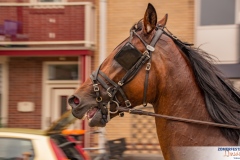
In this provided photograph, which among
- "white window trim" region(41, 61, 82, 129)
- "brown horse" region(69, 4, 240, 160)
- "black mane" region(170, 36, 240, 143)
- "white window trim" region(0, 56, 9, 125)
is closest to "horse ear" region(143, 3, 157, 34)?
"brown horse" region(69, 4, 240, 160)

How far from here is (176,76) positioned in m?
3.34

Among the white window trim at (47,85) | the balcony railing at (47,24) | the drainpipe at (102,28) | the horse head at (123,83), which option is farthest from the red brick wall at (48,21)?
the horse head at (123,83)

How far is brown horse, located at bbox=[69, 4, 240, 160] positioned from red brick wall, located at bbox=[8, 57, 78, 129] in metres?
9.77

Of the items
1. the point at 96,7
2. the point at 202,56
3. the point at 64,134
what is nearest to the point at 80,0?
the point at 96,7

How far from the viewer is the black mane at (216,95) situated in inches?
131

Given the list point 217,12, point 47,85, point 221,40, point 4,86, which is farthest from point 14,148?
point 217,12

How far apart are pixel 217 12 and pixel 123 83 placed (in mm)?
9244

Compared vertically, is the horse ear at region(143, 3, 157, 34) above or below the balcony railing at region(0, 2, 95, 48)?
below

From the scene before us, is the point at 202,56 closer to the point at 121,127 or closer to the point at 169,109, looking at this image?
the point at 169,109

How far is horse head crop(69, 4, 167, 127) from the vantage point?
130 inches

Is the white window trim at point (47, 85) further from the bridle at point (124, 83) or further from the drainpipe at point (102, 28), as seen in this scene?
the bridle at point (124, 83)

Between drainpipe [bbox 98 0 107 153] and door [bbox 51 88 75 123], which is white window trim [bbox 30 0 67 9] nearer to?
drainpipe [bbox 98 0 107 153]

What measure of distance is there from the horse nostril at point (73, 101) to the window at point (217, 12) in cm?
916

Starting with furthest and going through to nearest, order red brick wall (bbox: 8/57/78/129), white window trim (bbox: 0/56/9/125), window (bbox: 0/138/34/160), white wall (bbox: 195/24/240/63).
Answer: white window trim (bbox: 0/56/9/125), red brick wall (bbox: 8/57/78/129), white wall (bbox: 195/24/240/63), window (bbox: 0/138/34/160)
